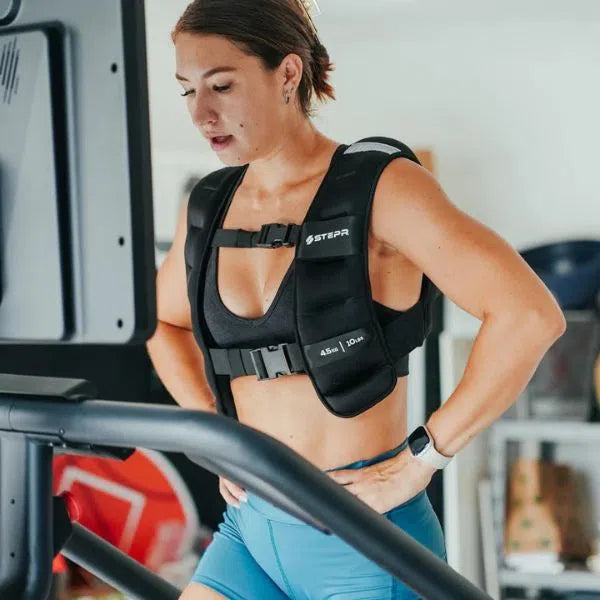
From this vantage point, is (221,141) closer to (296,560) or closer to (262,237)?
(262,237)

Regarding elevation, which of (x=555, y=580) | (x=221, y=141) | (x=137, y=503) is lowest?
(x=555, y=580)

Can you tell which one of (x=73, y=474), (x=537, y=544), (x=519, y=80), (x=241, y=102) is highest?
(x=519, y=80)

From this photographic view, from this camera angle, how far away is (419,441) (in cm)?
152

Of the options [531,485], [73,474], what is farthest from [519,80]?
[73,474]

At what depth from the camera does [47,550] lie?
3.44ft

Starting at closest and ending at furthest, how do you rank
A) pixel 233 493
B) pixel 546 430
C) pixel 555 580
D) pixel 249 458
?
pixel 249 458, pixel 233 493, pixel 555 580, pixel 546 430

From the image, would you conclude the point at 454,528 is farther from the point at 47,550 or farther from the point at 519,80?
the point at 47,550

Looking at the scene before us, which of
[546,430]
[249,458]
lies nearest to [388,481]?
[249,458]

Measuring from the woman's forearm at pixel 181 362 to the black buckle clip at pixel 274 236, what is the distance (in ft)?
1.38

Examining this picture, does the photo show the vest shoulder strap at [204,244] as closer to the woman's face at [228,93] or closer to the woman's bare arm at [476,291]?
the woman's face at [228,93]

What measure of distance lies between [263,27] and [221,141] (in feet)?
0.61

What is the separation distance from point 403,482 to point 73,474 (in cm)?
270

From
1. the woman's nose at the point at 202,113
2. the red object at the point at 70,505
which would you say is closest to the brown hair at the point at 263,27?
the woman's nose at the point at 202,113

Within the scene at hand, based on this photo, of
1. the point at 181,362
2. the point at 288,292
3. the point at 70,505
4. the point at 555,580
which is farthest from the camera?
the point at 555,580
